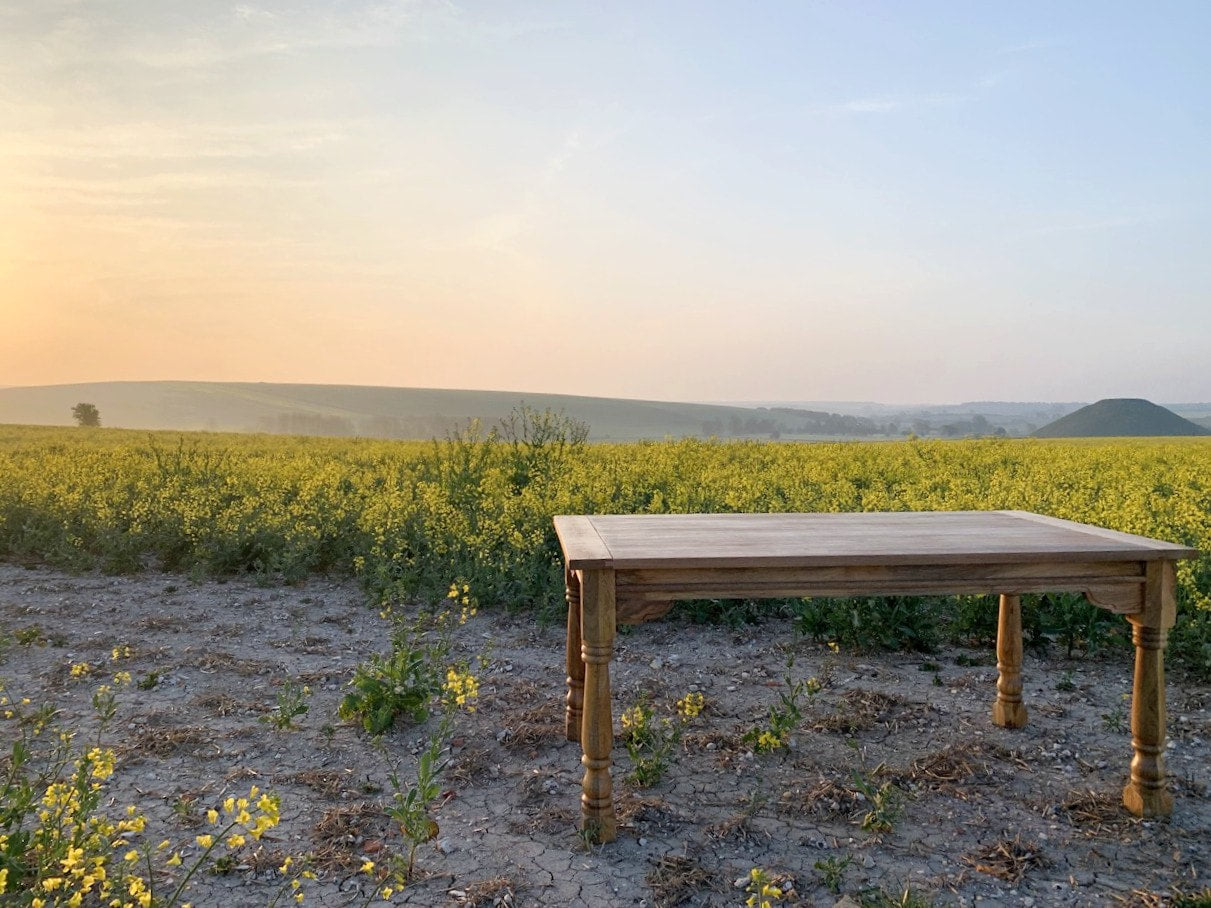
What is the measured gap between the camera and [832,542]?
3.78 metres

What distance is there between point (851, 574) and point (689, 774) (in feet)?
4.31

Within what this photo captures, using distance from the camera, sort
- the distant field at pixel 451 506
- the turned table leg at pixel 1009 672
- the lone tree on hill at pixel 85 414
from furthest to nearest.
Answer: the lone tree on hill at pixel 85 414, the distant field at pixel 451 506, the turned table leg at pixel 1009 672

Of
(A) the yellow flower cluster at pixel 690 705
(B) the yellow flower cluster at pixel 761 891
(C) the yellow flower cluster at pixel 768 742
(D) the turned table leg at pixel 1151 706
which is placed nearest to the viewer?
(B) the yellow flower cluster at pixel 761 891

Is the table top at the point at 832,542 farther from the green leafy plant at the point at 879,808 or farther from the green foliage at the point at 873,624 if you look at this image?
the green foliage at the point at 873,624

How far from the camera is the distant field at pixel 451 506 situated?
7.36m

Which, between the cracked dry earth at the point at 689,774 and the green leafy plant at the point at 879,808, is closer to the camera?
the cracked dry earth at the point at 689,774

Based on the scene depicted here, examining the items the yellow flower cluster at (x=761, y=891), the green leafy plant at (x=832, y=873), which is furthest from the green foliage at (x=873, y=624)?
the yellow flower cluster at (x=761, y=891)

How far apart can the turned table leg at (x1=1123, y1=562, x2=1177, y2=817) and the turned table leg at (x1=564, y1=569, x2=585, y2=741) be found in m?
2.40

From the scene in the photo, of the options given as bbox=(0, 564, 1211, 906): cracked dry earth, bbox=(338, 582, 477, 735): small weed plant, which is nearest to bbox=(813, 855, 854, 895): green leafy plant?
bbox=(0, 564, 1211, 906): cracked dry earth

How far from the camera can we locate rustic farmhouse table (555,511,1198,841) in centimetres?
342

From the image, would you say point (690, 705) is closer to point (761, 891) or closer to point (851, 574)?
point (851, 574)

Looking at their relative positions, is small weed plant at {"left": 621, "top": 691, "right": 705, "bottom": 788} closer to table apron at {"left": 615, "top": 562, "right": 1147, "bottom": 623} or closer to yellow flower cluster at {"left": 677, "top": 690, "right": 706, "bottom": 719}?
yellow flower cluster at {"left": 677, "top": 690, "right": 706, "bottom": 719}

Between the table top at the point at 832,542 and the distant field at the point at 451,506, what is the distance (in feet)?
7.57

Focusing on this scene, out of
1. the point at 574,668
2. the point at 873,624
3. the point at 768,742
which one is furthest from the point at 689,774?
the point at 873,624
